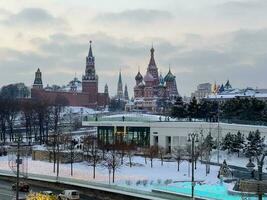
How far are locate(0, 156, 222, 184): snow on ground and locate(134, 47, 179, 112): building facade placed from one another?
99.6 metres

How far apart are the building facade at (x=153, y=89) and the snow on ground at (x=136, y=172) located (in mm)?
99617

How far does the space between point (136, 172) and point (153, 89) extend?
372ft

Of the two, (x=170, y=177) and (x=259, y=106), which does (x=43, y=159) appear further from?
(x=259, y=106)

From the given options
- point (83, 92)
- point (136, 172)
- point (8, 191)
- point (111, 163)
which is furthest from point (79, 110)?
point (8, 191)

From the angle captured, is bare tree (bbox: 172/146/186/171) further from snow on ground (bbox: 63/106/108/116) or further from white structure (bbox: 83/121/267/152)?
snow on ground (bbox: 63/106/108/116)

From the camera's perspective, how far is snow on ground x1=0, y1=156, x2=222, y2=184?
42.3m

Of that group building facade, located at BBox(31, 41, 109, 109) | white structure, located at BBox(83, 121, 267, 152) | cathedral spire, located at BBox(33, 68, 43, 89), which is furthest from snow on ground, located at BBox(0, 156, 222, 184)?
cathedral spire, located at BBox(33, 68, 43, 89)

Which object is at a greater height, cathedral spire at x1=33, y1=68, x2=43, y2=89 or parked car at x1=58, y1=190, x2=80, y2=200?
cathedral spire at x1=33, y1=68, x2=43, y2=89

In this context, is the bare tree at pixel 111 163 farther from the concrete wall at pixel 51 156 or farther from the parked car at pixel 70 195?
the parked car at pixel 70 195

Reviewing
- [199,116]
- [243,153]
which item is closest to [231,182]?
[243,153]

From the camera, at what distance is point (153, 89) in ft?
523

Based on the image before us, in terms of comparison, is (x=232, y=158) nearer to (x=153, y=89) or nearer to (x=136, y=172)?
(x=136, y=172)

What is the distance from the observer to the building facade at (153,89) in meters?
157

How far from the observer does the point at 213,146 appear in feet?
190
